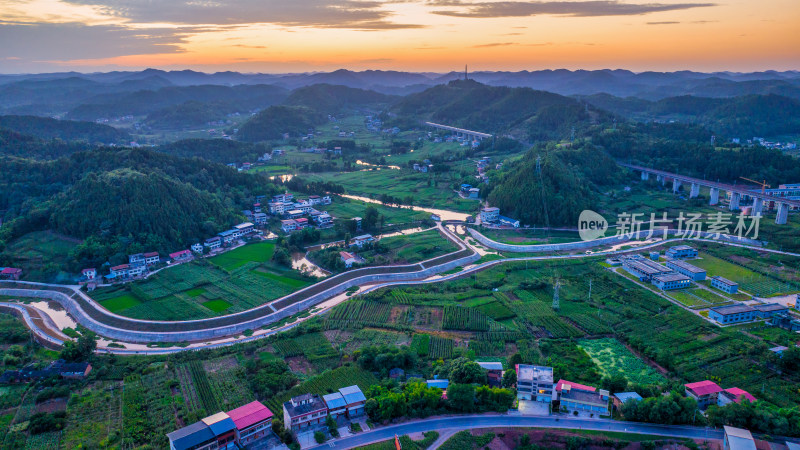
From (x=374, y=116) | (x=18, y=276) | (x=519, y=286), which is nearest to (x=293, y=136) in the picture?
(x=374, y=116)

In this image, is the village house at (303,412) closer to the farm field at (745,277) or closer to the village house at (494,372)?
the village house at (494,372)

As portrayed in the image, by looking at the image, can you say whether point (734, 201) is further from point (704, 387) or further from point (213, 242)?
point (213, 242)

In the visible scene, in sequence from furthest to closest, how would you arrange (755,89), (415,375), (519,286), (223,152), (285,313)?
(755,89), (223,152), (519,286), (285,313), (415,375)

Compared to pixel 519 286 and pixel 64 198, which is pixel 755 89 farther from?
pixel 64 198

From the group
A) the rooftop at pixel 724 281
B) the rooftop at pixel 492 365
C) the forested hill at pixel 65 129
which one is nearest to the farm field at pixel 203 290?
the rooftop at pixel 492 365

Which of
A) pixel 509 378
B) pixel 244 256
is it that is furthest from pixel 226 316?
pixel 509 378

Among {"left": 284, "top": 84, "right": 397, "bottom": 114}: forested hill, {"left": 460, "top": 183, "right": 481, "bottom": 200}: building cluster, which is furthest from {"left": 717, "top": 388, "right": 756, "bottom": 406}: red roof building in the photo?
{"left": 284, "top": 84, "right": 397, "bottom": 114}: forested hill
